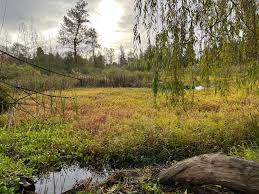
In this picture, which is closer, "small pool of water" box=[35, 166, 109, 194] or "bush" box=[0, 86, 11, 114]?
"bush" box=[0, 86, 11, 114]

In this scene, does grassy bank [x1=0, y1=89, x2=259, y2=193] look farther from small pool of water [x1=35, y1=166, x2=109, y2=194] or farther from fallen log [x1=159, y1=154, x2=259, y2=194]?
fallen log [x1=159, y1=154, x2=259, y2=194]

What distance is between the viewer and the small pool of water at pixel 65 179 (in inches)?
257

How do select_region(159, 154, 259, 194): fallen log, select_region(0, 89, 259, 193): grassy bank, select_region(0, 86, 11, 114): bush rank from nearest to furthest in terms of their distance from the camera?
select_region(0, 86, 11, 114): bush
select_region(159, 154, 259, 194): fallen log
select_region(0, 89, 259, 193): grassy bank

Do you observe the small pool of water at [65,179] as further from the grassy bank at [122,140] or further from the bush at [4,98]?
the bush at [4,98]

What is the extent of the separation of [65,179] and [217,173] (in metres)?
3.18

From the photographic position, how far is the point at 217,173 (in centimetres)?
507

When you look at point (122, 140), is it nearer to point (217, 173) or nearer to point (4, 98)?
point (217, 173)

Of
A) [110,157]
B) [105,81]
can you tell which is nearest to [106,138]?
[110,157]

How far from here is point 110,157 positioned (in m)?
8.04

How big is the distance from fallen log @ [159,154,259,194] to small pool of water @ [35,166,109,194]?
1.64m

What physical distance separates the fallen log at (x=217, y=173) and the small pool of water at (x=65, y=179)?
5.38 feet

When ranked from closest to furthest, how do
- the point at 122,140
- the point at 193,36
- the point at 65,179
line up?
the point at 193,36 → the point at 65,179 → the point at 122,140

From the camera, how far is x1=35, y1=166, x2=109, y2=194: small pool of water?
6.53m

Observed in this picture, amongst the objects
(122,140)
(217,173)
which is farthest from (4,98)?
(217,173)
